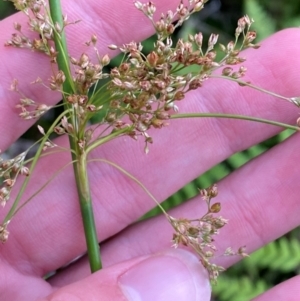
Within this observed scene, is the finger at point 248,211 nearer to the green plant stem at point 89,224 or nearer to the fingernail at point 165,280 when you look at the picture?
the fingernail at point 165,280

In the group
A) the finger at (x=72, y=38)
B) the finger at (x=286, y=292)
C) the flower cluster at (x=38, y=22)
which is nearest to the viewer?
the flower cluster at (x=38, y=22)

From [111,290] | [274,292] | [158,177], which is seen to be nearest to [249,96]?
[158,177]

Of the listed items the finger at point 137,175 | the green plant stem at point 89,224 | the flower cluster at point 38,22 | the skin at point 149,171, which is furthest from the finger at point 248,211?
the flower cluster at point 38,22

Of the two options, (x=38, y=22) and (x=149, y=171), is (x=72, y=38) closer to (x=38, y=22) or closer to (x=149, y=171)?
(x=38, y=22)

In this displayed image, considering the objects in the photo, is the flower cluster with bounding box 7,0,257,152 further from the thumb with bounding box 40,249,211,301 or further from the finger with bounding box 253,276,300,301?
the finger with bounding box 253,276,300,301

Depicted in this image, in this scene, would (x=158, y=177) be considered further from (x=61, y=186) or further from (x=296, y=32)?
(x=296, y=32)

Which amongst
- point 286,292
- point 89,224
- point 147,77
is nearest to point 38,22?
point 147,77
